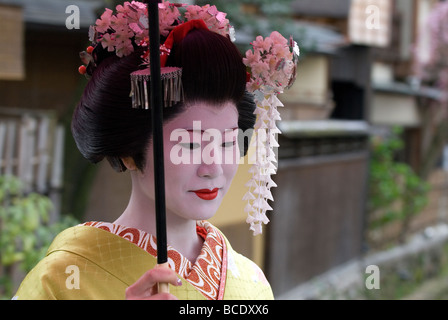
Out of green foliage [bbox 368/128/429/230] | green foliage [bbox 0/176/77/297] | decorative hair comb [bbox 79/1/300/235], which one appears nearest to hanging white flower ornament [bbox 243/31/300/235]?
decorative hair comb [bbox 79/1/300/235]

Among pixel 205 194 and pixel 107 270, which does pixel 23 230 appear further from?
pixel 205 194

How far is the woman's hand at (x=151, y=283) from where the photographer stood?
148cm

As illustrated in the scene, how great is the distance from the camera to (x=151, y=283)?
149 centimetres

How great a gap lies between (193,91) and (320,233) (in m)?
8.04

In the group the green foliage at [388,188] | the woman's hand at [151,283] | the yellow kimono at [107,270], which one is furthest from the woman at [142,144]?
the green foliage at [388,188]

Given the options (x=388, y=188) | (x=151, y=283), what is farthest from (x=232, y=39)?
(x=388, y=188)

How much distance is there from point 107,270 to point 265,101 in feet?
2.42

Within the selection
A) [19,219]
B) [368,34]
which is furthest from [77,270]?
[368,34]

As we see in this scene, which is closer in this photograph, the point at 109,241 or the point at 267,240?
the point at 109,241

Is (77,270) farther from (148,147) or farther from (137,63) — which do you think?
(137,63)

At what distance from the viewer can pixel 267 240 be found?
7.87 meters

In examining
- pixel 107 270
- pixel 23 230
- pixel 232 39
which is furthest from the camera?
pixel 23 230

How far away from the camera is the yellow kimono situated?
1684 millimetres
